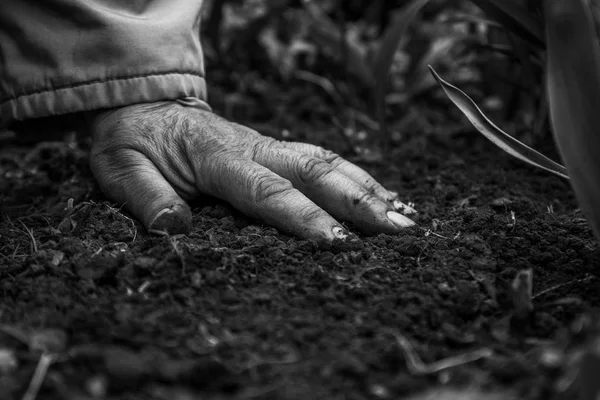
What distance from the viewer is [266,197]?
1492 mm

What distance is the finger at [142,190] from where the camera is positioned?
4.68ft

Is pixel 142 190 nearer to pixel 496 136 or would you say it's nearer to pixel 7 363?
pixel 7 363

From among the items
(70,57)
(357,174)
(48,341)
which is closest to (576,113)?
(357,174)

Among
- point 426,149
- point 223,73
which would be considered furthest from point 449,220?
point 223,73

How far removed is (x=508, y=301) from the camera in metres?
1.18

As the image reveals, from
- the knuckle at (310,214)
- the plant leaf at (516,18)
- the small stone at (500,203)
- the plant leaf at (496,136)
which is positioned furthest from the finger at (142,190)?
the plant leaf at (516,18)

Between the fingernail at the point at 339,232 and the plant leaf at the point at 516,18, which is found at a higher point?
the plant leaf at the point at 516,18

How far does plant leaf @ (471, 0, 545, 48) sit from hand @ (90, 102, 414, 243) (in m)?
0.70

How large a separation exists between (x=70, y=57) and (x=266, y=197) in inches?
25.3

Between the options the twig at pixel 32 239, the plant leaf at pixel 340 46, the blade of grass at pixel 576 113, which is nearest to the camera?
the blade of grass at pixel 576 113

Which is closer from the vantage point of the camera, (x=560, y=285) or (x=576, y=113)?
(x=576, y=113)

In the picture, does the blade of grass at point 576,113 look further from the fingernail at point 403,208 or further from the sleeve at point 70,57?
the sleeve at point 70,57

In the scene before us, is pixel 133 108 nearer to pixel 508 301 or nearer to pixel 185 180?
pixel 185 180

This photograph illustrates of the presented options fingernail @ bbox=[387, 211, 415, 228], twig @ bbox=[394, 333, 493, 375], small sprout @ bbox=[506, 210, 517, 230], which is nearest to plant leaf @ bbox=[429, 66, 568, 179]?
small sprout @ bbox=[506, 210, 517, 230]
